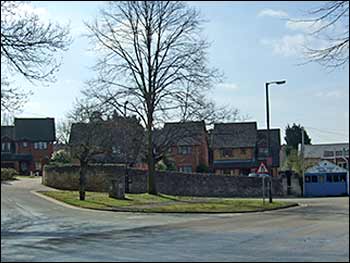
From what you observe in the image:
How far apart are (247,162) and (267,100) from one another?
3647 cm

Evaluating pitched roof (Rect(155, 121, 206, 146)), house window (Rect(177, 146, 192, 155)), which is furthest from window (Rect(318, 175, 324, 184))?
house window (Rect(177, 146, 192, 155))

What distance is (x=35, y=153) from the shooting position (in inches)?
471

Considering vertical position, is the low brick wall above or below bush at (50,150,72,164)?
below

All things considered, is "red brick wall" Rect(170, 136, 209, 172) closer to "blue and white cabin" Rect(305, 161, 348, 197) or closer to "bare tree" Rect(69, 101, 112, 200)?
"bare tree" Rect(69, 101, 112, 200)

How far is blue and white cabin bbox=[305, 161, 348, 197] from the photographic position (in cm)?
1015

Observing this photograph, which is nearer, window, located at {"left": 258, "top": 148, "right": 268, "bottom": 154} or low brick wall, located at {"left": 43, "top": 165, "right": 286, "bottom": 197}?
low brick wall, located at {"left": 43, "top": 165, "right": 286, "bottom": 197}

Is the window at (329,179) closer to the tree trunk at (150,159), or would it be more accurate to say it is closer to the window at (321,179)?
the window at (321,179)

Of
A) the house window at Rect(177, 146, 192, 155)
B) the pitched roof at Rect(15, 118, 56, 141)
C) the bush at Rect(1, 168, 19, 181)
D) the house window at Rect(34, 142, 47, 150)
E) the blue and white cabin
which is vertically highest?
the house window at Rect(177, 146, 192, 155)

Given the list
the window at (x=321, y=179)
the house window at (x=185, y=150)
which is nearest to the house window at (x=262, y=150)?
the house window at (x=185, y=150)

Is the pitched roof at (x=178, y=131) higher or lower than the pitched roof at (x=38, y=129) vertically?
higher

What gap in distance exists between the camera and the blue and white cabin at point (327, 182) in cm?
1015

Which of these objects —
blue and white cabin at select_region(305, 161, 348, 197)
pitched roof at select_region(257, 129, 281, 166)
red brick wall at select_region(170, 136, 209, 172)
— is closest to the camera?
blue and white cabin at select_region(305, 161, 348, 197)

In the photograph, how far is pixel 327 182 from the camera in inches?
433

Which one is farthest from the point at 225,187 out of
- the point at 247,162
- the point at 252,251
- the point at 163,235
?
the point at 252,251
